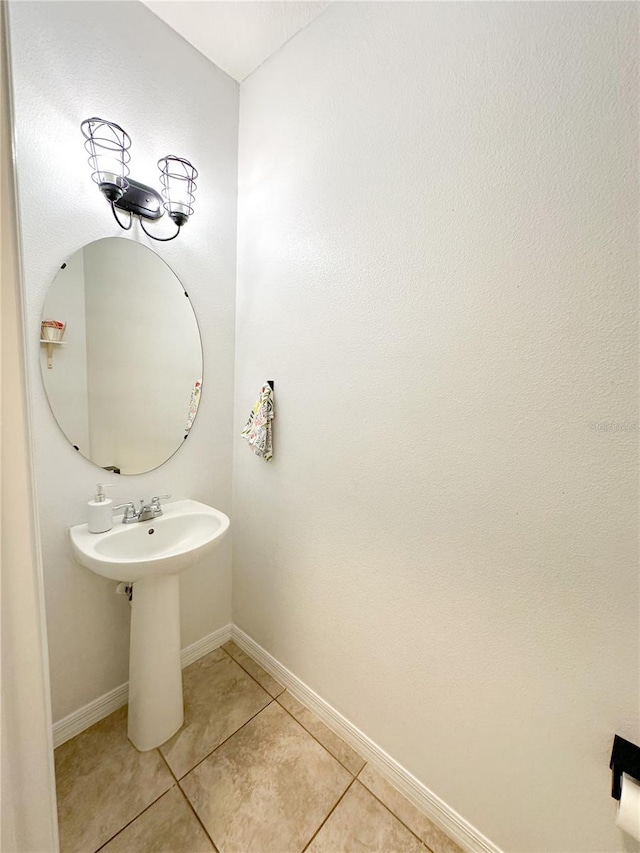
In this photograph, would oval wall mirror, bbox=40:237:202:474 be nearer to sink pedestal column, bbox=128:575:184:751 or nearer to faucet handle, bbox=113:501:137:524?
faucet handle, bbox=113:501:137:524

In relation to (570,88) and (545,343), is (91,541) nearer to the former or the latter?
(545,343)

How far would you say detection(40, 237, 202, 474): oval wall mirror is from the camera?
1215mm

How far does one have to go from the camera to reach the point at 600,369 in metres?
0.78

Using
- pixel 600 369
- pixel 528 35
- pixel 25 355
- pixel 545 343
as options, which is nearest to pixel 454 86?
pixel 528 35

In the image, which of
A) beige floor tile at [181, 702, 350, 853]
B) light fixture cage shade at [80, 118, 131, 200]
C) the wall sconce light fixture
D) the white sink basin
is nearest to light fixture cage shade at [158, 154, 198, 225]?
the wall sconce light fixture

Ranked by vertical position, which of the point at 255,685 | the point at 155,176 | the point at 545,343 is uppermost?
the point at 155,176

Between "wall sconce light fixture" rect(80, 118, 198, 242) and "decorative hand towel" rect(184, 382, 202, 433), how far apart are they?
0.63 metres

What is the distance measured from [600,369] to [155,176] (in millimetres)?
1690

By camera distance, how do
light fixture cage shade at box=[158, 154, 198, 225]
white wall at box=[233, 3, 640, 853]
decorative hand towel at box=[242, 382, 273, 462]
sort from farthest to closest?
decorative hand towel at box=[242, 382, 273, 462] < light fixture cage shade at box=[158, 154, 198, 225] < white wall at box=[233, 3, 640, 853]

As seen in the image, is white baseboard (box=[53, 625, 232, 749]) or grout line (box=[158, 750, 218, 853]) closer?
grout line (box=[158, 750, 218, 853])

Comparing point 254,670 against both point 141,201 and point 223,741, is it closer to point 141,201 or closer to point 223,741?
point 223,741

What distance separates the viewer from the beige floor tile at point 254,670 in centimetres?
158

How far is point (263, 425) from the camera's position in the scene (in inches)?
58.7

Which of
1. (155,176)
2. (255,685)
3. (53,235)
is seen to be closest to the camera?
(53,235)
